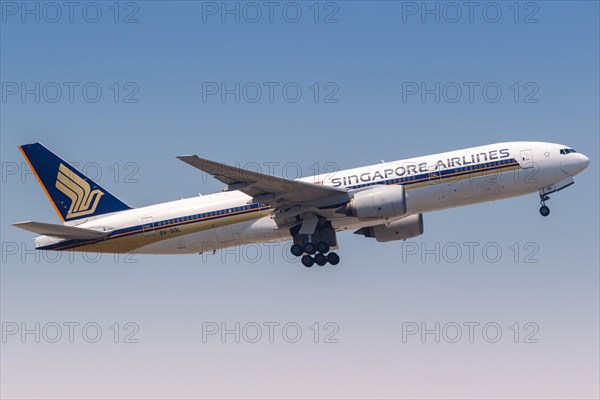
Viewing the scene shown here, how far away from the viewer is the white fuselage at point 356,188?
49.0 m

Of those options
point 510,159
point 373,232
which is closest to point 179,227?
point 373,232

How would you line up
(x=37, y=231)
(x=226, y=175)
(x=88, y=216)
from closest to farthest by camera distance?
(x=226, y=175) → (x=37, y=231) → (x=88, y=216)

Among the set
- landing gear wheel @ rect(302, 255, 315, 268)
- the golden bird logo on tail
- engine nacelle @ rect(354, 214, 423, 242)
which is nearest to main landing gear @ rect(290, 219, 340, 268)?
landing gear wheel @ rect(302, 255, 315, 268)

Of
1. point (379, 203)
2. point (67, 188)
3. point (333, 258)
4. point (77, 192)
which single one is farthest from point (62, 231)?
point (379, 203)

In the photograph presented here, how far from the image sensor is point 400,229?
53.7m

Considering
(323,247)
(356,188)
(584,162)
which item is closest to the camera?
(356,188)

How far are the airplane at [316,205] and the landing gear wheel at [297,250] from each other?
0.16ft

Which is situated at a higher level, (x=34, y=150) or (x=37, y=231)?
(x=34, y=150)

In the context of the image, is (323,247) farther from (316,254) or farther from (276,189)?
(276,189)

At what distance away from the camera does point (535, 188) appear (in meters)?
49.6

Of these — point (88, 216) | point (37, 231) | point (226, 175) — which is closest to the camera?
point (226, 175)

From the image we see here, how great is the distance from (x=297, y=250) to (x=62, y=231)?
11712 mm

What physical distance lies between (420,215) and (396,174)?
525 cm

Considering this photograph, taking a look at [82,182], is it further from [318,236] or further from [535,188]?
[535,188]
